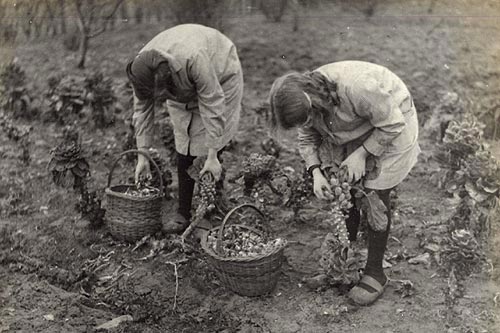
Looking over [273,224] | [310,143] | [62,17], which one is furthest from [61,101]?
[310,143]

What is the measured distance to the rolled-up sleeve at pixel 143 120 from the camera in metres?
3.50

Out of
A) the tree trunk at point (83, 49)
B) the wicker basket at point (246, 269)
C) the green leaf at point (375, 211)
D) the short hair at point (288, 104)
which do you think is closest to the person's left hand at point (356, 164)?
the green leaf at point (375, 211)

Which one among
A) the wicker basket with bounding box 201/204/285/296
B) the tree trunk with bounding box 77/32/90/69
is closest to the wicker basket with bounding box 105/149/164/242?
the wicker basket with bounding box 201/204/285/296

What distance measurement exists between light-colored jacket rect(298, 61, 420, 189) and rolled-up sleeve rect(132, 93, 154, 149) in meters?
1.03

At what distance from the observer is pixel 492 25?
4117mm

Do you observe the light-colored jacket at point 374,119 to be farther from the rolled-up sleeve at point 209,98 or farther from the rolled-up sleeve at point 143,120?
the rolled-up sleeve at point 143,120

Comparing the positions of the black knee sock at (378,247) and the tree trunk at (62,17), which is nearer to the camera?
the black knee sock at (378,247)

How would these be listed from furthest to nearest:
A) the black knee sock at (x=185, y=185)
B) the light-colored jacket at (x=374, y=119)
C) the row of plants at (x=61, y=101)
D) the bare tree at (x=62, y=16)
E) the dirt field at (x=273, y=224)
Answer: the row of plants at (x=61, y=101)
the bare tree at (x=62, y=16)
the black knee sock at (x=185, y=185)
the dirt field at (x=273, y=224)
the light-colored jacket at (x=374, y=119)

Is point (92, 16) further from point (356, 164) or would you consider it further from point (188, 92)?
point (356, 164)

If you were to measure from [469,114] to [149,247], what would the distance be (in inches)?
106

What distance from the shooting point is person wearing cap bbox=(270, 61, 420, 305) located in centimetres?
266

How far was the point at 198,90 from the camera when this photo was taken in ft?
11.2

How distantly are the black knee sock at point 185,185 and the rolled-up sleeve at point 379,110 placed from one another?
137 cm

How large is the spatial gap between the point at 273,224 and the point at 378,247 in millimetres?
957
